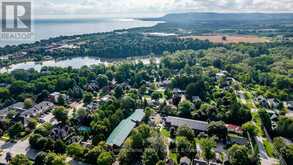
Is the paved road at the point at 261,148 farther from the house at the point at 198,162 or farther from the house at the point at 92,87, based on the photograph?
the house at the point at 92,87

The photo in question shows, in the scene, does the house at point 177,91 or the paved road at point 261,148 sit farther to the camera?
the house at point 177,91

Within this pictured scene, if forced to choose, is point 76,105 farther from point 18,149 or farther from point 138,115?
point 18,149

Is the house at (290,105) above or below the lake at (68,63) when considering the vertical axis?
below

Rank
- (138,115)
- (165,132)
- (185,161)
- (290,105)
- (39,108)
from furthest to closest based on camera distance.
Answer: (290,105), (39,108), (138,115), (165,132), (185,161)

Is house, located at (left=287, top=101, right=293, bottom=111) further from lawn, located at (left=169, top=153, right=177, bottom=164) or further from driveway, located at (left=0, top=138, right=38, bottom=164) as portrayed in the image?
driveway, located at (left=0, top=138, right=38, bottom=164)

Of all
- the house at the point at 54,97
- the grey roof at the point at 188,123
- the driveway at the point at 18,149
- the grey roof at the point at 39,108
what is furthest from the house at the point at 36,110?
the grey roof at the point at 188,123

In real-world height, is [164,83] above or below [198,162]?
above

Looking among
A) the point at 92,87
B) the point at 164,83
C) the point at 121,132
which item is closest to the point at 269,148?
the point at 121,132
